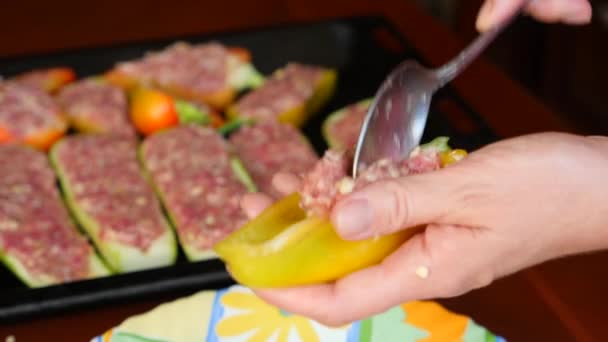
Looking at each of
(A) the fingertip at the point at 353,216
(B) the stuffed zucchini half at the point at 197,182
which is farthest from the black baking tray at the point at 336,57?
(A) the fingertip at the point at 353,216

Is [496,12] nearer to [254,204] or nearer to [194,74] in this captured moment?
[254,204]

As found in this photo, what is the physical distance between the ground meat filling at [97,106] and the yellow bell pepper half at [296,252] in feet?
2.89

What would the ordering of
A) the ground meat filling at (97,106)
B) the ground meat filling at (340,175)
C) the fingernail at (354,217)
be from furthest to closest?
the ground meat filling at (97,106) < the ground meat filling at (340,175) < the fingernail at (354,217)

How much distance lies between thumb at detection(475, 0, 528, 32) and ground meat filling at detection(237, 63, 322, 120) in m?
0.75

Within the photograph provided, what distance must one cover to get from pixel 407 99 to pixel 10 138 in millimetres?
980

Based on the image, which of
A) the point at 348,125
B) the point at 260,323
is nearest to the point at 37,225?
the point at 260,323

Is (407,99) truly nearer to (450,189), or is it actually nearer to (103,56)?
(450,189)

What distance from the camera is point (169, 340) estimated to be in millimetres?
1047

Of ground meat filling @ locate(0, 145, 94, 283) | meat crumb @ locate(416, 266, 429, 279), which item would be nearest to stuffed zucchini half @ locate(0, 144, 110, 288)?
ground meat filling @ locate(0, 145, 94, 283)

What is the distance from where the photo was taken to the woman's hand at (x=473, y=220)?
31.8 inches

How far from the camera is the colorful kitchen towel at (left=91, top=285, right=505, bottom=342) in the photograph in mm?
1058

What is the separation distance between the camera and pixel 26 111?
5.52ft

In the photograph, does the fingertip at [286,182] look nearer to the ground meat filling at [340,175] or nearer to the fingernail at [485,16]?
the ground meat filling at [340,175]

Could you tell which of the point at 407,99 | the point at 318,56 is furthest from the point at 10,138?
the point at 407,99
